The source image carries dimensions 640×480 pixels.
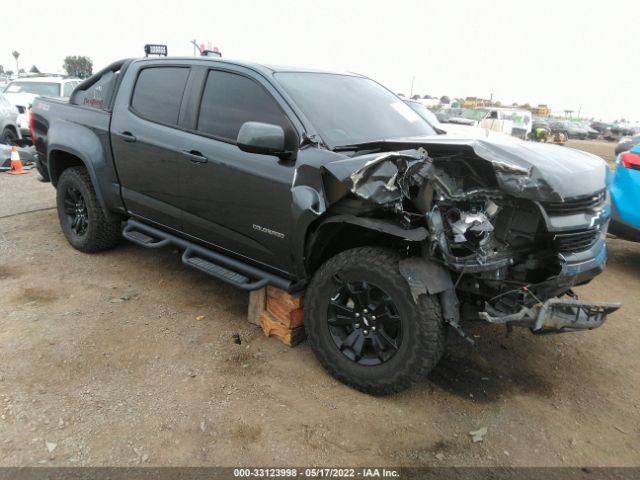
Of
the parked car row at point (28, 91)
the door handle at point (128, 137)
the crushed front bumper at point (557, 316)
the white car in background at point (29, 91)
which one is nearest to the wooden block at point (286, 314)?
the crushed front bumper at point (557, 316)

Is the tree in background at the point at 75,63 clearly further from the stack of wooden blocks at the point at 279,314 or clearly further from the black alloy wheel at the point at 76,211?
the stack of wooden blocks at the point at 279,314

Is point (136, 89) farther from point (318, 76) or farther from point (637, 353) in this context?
point (637, 353)

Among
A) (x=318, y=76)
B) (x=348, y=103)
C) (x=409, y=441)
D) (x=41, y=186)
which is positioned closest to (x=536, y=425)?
(x=409, y=441)

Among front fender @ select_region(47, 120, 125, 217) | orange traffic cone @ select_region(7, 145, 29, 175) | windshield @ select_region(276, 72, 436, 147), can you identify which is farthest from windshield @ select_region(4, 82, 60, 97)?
windshield @ select_region(276, 72, 436, 147)

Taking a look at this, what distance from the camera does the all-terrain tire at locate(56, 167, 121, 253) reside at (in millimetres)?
4586

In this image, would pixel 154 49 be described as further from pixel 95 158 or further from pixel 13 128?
pixel 13 128

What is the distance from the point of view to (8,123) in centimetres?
1005

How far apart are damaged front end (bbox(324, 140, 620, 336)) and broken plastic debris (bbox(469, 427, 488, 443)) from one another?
24.3 inches

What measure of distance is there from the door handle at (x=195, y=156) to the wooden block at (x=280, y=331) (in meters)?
1.19

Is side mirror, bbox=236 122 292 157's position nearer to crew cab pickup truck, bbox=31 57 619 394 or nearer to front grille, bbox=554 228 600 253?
crew cab pickup truck, bbox=31 57 619 394

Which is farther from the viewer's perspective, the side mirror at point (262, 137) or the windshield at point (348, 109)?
the windshield at point (348, 109)

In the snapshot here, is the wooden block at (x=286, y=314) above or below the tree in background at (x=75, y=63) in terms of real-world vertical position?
below

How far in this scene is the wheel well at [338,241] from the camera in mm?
2919

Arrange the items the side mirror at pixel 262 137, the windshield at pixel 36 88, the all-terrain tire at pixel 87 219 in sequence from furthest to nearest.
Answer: the windshield at pixel 36 88 < the all-terrain tire at pixel 87 219 < the side mirror at pixel 262 137
